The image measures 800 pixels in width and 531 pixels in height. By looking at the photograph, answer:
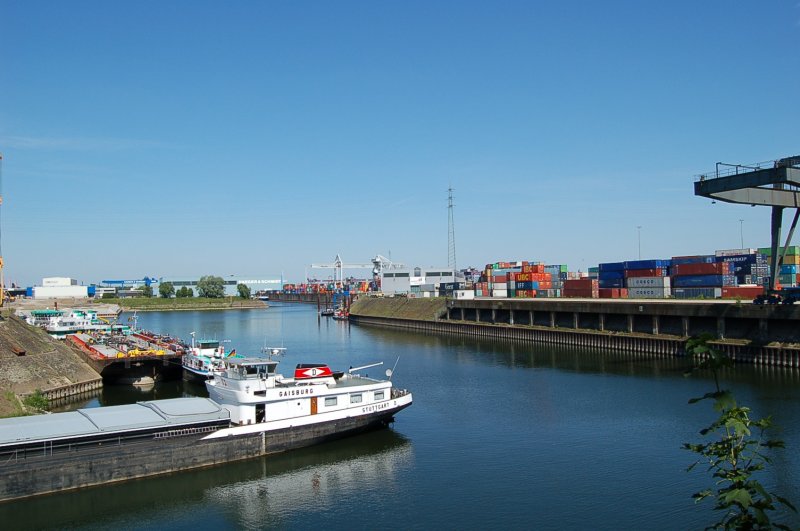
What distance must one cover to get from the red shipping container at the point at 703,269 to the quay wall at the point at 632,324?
21.8m

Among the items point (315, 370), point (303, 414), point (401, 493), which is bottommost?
point (401, 493)

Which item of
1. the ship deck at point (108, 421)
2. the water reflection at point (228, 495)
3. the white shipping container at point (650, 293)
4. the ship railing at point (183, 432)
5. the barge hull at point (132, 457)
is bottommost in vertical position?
the water reflection at point (228, 495)

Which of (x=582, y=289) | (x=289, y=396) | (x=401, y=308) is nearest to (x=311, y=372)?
(x=289, y=396)

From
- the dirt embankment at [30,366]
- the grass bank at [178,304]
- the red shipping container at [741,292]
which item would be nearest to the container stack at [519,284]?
the red shipping container at [741,292]

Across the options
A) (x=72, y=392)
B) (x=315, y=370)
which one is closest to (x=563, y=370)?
(x=315, y=370)

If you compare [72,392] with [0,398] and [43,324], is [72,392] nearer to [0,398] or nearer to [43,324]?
[0,398]

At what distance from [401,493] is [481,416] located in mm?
12664

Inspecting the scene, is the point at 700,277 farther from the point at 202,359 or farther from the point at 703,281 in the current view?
the point at 202,359

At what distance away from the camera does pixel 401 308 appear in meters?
119

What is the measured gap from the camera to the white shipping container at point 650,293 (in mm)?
93312

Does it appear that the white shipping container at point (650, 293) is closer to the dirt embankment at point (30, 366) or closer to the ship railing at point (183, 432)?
the dirt embankment at point (30, 366)

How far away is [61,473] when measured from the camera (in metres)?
23.9

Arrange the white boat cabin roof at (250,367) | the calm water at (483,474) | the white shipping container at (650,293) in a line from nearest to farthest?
the calm water at (483,474) → the white boat cabin roof at (250,367) → the white shipping container at (650,293)

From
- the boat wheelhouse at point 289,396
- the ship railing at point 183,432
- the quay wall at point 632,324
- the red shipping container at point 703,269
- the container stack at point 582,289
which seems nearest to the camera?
the ship railing at point 183,432
